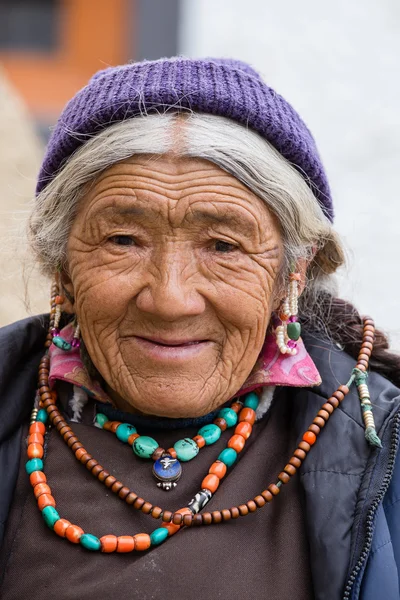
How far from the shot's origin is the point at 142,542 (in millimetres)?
1871

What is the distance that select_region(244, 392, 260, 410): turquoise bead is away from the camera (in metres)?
2.17

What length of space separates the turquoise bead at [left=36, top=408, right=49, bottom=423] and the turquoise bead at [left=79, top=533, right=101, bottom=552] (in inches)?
16.3

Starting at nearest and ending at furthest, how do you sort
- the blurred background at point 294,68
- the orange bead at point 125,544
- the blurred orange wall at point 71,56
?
the orange bead at point 125,544 → the blurred background at point 294,68 → the blurred orange wall at point 71,56

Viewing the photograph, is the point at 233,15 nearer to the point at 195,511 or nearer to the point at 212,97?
the point at 212,97

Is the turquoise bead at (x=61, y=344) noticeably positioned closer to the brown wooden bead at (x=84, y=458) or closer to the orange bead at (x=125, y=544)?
the brown wooden bead at (x=84, y=458)

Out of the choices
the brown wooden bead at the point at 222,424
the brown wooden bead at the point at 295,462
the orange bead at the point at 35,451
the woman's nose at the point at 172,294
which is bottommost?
the orange bead at the point at 35,451

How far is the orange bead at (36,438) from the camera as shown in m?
2.09

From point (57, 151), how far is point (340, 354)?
1.02 m

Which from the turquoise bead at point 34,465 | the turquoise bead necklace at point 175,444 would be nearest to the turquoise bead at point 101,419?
the turquoise bead necklace at point 175,444

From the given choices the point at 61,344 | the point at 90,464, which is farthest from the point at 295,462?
the point at 61,344

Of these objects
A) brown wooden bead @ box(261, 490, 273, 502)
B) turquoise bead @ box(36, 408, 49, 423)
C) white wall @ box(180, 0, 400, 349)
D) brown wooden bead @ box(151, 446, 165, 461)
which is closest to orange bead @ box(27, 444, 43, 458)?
turquoise bead @ box(36, 408, 49, 423)

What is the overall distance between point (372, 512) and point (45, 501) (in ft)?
2.80

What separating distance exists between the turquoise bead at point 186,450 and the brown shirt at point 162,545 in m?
0.03

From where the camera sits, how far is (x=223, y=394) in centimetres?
206
